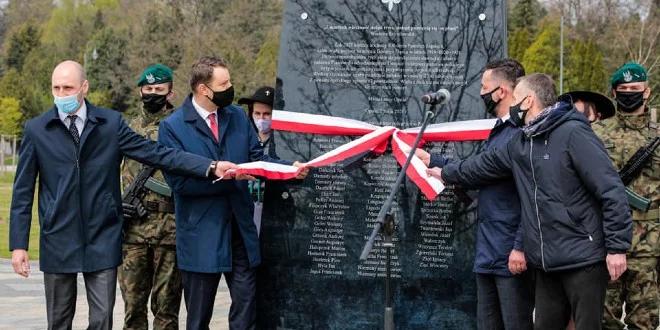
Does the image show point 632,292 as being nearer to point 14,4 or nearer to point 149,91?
point 149,91

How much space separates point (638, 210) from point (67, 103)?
163 inches

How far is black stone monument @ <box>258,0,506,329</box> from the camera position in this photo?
6.53 m

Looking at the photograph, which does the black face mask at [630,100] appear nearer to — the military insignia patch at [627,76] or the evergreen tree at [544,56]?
the military insignia patch at [627,76]

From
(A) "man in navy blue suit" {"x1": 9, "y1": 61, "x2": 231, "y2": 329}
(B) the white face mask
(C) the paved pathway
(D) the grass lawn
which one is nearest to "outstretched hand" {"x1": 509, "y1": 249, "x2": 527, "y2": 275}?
(A) "man in navy blue suit" {"x1": 9, "y1": 61, "x2": 231, "y2": 329}

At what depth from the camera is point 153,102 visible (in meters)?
7.30

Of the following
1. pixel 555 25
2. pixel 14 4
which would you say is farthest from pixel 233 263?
pixel 14 4

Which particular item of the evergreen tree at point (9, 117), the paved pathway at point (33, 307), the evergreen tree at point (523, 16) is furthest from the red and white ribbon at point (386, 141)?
the evergreen tree at point (523, 16)

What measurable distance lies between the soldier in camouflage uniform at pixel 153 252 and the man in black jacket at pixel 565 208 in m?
2.85

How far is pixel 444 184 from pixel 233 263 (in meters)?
1.47

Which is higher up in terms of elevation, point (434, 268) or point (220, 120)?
point (220, 120)

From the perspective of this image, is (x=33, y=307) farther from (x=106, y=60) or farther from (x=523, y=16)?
(x=106, y=60)

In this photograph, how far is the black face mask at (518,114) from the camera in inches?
216

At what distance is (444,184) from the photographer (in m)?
6.27

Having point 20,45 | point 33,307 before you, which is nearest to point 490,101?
point 33,307
